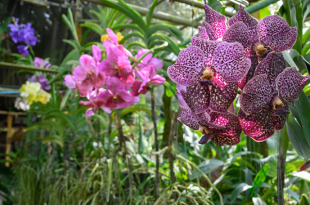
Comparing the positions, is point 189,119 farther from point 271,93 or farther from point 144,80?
point 144,80

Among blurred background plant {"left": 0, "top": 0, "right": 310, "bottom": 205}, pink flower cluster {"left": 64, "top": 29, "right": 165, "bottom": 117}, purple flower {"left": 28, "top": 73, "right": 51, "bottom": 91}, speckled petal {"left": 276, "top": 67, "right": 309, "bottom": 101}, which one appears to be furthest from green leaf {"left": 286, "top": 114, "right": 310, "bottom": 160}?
purple flower {"left": 28, "top": 73, "right": 51, "bottom": 91}

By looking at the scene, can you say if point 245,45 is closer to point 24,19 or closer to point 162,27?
point 162,27

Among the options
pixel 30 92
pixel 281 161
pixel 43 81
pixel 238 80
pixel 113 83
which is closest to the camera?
pixel 238 80

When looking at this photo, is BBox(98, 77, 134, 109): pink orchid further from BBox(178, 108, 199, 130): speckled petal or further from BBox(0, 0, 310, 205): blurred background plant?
BBox(178, 108, 199, 130): speckled petal

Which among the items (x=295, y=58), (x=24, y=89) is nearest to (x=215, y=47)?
(x=295, y=58)

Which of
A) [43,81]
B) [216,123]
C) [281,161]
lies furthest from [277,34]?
[43,81]

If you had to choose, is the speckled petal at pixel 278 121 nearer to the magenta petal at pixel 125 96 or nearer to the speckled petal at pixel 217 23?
the speckled petal at pixel 217 23
